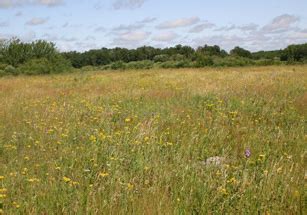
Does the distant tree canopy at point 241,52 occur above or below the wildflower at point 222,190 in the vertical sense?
above

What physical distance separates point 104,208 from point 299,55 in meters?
46.6

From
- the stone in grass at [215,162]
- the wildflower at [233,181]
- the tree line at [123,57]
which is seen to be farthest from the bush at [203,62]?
the wildflower at [233,181]

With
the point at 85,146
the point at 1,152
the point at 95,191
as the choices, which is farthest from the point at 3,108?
the point at 95,191

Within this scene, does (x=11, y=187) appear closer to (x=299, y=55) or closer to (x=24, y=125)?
(x=24, y=125)

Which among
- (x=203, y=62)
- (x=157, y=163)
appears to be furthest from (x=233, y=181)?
(x=203, y=62)

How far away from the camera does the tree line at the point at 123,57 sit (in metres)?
Answer: 35.0

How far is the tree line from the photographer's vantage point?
3497 centimetres

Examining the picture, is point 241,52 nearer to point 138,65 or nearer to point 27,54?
point 138,65

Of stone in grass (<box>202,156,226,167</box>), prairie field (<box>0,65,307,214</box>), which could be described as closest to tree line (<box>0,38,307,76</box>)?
prairie field (<box>0,65,307,214</box>)

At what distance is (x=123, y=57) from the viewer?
208ft

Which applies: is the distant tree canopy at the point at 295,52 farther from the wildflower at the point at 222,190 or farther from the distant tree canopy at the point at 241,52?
the wildflower at the point at 222,190

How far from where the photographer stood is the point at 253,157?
4609 millimetres

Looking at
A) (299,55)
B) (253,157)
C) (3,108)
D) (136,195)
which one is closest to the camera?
(136,195)

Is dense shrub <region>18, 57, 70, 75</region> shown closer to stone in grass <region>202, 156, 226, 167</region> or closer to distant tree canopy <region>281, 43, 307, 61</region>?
distant tree canopy <region>281, 43, 307, 61</region>
